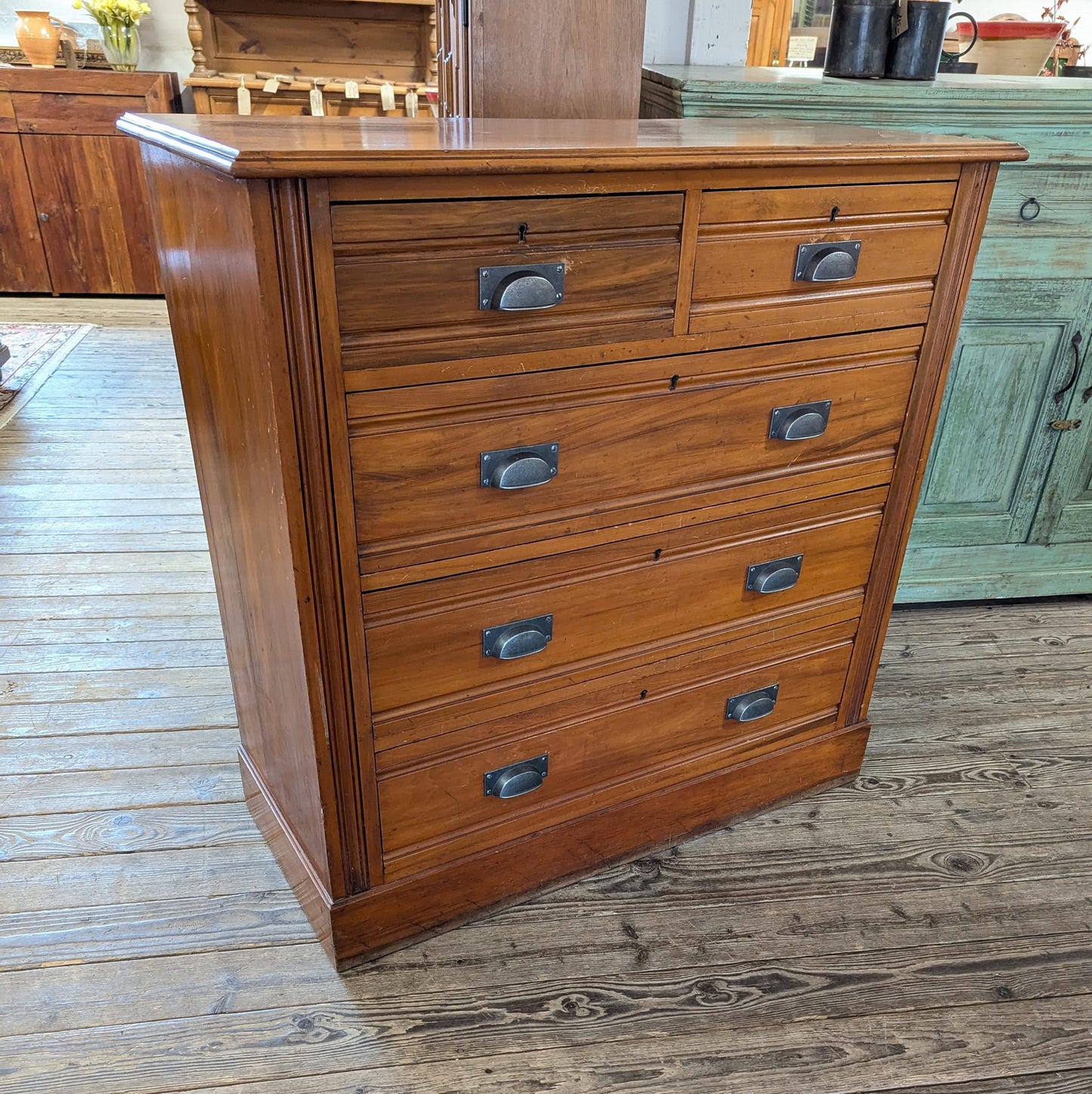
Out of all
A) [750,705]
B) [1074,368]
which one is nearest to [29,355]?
[750,705]

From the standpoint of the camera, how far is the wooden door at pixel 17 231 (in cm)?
437

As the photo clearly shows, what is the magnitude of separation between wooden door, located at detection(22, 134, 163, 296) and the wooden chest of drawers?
369 cm

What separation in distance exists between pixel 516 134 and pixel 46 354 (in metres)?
3.41

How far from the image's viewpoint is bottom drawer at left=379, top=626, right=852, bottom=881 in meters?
1.36

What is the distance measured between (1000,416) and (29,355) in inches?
144

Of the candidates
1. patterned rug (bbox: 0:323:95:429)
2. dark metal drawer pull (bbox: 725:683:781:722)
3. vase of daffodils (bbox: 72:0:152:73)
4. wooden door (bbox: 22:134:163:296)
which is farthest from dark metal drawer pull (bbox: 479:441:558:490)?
vase of daffodils (bbox: 72:0:152:73)

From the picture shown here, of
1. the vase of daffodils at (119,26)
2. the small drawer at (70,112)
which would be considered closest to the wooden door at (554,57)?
the small drawer at (70,112)

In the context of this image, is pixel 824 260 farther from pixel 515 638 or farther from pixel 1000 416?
pixel 1000 416

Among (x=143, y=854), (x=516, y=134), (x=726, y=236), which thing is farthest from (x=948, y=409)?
(x=143, y=854)

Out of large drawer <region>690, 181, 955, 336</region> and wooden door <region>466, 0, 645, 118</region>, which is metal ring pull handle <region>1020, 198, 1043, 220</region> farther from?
wooden door <region>466, 0, 645, 118</region>

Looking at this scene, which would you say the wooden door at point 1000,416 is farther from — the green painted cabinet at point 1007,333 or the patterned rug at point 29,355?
the patterned rug at point 29,355

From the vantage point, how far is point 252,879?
5.03 ft

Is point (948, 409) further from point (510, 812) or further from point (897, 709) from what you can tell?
point (510, 812)

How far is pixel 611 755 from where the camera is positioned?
1503 millimetres
